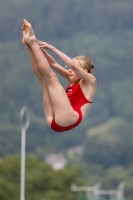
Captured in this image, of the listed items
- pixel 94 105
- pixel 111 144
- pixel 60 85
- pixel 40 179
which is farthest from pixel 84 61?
pixel 94 105

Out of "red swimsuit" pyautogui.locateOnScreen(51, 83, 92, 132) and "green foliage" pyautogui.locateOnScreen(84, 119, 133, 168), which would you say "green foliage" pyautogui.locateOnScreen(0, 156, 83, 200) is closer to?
"red swimsuit" pyautogui.locateOnScreen(51, 83, 92, 132)

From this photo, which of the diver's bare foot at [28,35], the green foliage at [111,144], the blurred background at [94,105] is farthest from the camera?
the green foliage at [111,144]

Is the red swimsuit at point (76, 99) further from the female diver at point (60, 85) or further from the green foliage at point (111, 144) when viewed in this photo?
the green foliage at point (111, 144)

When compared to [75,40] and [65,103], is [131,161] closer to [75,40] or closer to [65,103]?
[75,40]

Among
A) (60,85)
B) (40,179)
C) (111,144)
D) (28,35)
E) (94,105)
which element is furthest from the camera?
(94,105)

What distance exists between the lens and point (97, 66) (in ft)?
299

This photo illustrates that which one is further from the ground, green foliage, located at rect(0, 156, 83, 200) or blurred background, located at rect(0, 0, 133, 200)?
blurred background, located at rect(0, 0, 133, 200)

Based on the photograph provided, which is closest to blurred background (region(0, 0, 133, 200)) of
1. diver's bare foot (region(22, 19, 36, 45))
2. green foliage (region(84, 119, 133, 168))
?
green foliage (region(84, 119, 133, 168))

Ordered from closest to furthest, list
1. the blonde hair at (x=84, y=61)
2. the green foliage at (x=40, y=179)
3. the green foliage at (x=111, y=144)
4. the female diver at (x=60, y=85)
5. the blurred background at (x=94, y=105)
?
the female diver at (x=60, y=85), the blonde hair at (x=84, y=61), the green foliage at (x=40, y=179), the blurred background at (x=94, y=105), the green foliage at (x=111, y=144)

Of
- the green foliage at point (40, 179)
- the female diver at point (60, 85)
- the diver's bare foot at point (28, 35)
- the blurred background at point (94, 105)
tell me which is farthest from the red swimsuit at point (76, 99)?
the blurred background at point (94, 105)

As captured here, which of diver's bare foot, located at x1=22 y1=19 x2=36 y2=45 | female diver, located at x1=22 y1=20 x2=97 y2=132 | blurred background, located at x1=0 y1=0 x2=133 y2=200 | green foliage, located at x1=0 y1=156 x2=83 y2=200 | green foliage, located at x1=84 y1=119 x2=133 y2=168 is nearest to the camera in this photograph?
diver's bare foot, located at x1=22 y1=19 x2=36 y2=45

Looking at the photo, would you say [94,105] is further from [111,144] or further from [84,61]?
[84,61]

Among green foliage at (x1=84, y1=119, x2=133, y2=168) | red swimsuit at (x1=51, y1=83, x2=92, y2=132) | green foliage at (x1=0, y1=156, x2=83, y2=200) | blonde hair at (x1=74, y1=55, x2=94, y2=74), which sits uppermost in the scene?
green foliage at (x1=84, y1=119, x2=133, y2=168)

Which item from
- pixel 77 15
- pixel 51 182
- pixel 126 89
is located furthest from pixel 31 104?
pixel 51 182
